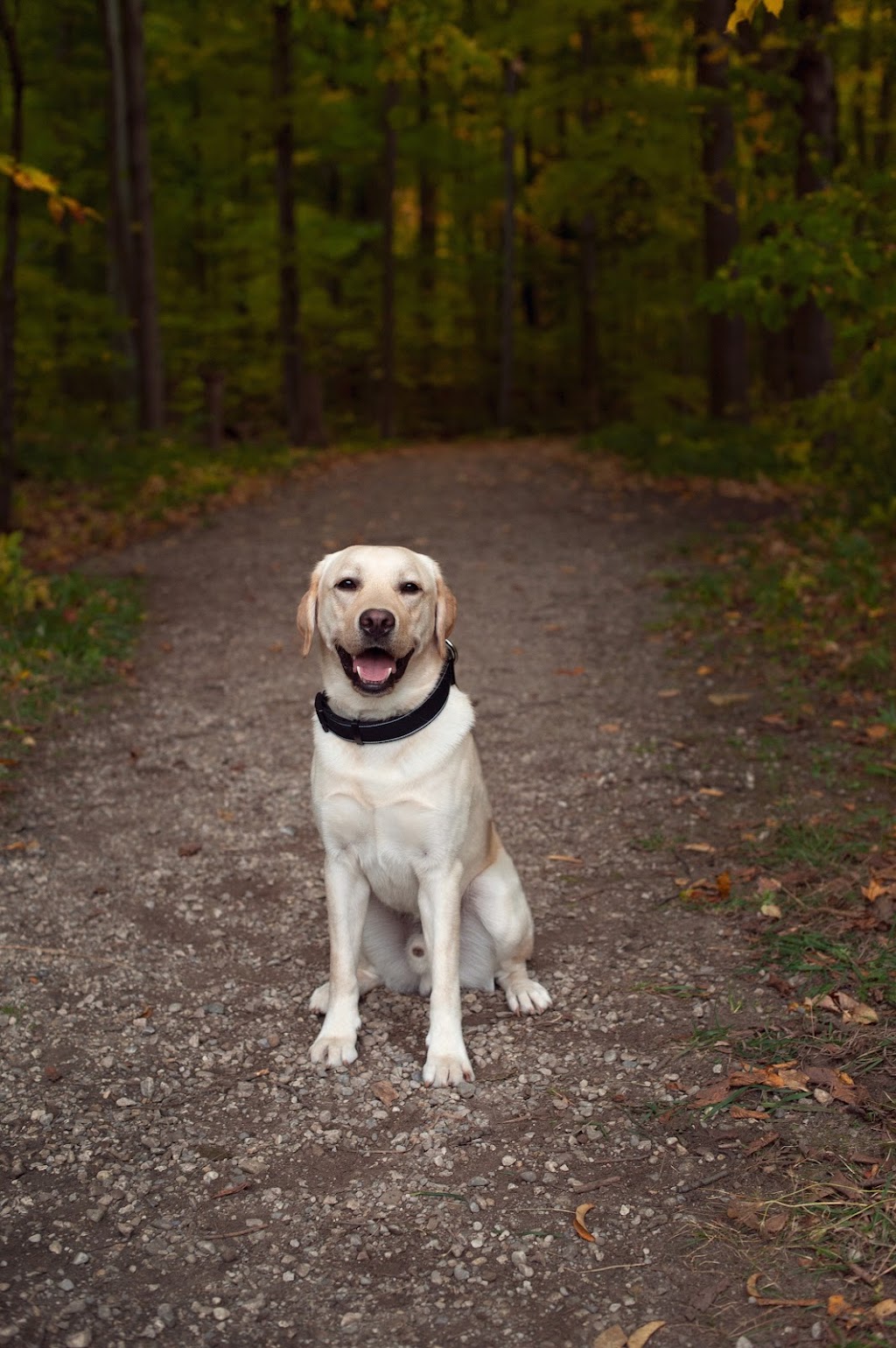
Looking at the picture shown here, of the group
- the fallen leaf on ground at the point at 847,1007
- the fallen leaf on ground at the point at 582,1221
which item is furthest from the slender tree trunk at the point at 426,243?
the fallen leaf on ground at the point at 582,1221

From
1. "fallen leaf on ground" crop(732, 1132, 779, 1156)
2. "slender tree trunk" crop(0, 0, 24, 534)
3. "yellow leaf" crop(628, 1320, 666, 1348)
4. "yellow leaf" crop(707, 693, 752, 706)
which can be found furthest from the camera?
"slender tree trunk" crop(0, 0, 24, 534)

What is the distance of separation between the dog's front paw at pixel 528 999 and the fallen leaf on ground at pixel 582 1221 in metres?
1.01

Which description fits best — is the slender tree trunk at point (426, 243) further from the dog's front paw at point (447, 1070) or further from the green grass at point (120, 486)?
the dog's front paw at point (447, 1070)

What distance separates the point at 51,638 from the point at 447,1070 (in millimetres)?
5148

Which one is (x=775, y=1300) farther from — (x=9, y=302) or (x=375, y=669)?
(x=9, y=302)

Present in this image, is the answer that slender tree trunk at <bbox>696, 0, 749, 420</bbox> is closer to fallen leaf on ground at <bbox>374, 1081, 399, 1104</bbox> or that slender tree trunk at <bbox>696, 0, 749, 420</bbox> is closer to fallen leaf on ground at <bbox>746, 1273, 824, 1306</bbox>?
fallen leaf on ground at <bbox>374, 1081, 399, 1104</bbox>

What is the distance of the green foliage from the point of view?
6.70 m

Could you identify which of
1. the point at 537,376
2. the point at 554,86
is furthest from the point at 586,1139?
the point at 537,376

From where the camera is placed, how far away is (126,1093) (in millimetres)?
3488

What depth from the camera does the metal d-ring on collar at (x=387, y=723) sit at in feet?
11.6

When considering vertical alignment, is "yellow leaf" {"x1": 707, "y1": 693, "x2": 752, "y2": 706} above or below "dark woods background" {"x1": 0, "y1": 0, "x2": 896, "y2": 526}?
below

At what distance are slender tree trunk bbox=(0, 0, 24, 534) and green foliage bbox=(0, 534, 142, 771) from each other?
2.07 m

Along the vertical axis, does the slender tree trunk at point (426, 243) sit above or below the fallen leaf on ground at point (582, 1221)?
above

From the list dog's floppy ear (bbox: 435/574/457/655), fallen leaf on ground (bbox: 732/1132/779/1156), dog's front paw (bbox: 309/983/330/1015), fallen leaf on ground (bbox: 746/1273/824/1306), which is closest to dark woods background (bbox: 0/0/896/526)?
dog's floppy ear (bbox: 435/574/457/655)
